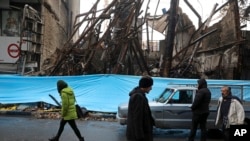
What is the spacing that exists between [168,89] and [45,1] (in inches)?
524

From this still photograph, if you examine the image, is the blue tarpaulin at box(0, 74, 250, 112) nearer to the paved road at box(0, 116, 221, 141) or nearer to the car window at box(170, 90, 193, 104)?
the paved road at box(0, 116, 221, 141)

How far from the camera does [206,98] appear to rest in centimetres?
1035

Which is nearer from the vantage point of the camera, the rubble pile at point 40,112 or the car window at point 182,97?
the car window at point 182,97

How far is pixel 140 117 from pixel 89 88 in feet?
37.2

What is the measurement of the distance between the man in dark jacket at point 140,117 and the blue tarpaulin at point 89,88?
1034 centimetres

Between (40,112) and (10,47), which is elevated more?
(10,47)

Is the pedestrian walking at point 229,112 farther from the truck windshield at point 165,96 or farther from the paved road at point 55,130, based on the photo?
the truck windshield at point 165,96

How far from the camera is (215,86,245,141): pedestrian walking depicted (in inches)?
330

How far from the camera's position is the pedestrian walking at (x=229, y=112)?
838 centimetres

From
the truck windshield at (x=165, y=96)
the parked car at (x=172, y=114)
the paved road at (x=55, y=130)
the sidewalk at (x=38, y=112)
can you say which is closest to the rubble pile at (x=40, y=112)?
the sidewalk at (x=38, y=112)

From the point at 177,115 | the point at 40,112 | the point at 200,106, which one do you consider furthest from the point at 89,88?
the point at 200,106

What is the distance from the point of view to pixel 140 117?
5.41 meters

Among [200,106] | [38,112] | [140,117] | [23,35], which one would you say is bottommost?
[38,112]

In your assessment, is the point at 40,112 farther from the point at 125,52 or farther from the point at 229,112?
the point at 229,112
